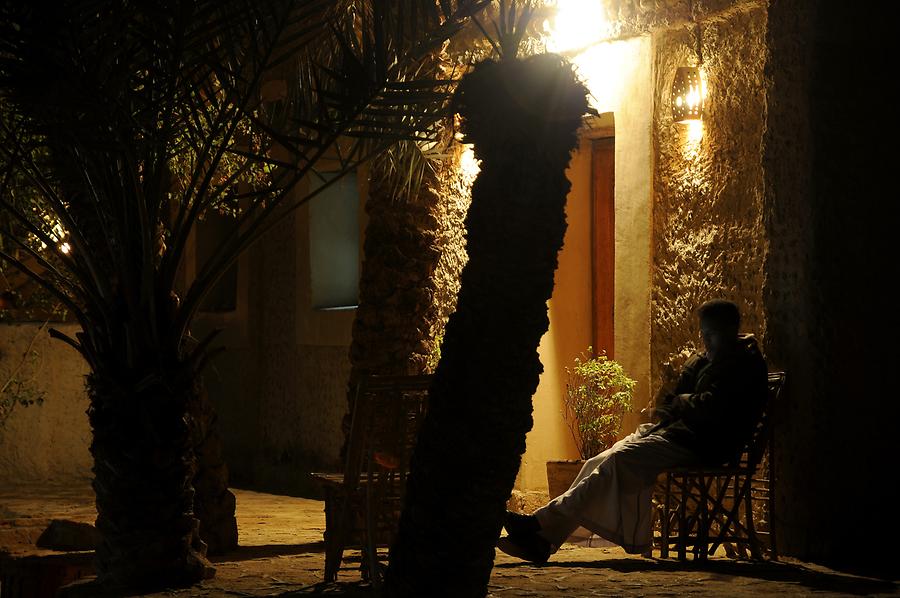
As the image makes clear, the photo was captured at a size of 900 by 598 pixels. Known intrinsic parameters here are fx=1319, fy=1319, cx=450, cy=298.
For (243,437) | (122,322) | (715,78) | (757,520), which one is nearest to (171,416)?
(122,322)

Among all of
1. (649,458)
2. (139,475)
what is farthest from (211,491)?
(649,458)

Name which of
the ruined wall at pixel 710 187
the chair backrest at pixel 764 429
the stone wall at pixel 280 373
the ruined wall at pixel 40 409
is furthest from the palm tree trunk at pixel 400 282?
the ruined wall at pixel 40 409

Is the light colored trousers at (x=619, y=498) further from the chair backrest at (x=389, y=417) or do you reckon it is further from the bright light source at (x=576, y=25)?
the bright light source at (x=576, y=25)

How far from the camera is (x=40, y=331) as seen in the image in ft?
44.1

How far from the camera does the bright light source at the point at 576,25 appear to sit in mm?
9328

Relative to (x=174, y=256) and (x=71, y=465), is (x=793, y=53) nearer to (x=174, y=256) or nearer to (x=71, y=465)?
(x=174, y=256)

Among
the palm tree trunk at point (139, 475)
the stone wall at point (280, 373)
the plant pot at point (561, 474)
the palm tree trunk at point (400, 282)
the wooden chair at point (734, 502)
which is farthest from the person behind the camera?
the stone wall at point (280, 373)

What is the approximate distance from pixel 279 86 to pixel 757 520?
600 cm

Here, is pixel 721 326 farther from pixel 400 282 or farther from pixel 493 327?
pixel 400 282

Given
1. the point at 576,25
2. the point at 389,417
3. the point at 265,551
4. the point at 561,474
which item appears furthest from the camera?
the point at 576,25

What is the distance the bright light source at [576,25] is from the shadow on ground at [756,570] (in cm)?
394

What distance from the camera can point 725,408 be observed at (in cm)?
687

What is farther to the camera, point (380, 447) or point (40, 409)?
point (40, 409)

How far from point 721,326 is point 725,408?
46 centimetres
